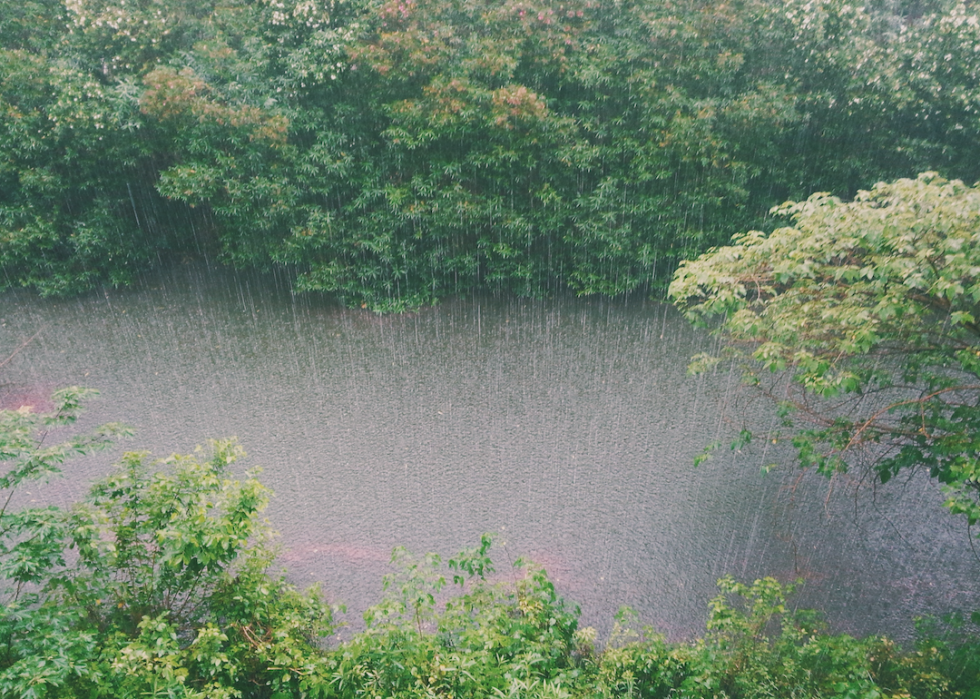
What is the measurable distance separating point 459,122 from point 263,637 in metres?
8.56

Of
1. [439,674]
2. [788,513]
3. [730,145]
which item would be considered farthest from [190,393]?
[730,145]

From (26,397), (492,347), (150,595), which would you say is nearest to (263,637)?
(150,595)

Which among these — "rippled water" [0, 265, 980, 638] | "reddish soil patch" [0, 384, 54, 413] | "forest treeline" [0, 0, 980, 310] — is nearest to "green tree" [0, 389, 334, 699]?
"rippled water" [0, 265, 980, 638]

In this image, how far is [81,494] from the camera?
22.1 feet

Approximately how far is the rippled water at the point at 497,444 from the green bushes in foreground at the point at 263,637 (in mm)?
1346

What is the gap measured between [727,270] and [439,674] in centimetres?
371

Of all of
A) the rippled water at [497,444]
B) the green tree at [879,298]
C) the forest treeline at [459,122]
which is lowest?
the rippled water at [497,444]

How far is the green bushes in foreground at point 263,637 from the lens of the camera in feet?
10.7

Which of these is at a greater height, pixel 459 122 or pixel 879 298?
pixel 459 122

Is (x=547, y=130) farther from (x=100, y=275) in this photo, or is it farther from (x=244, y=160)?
(x=100, y=275)

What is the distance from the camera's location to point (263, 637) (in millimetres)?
4129

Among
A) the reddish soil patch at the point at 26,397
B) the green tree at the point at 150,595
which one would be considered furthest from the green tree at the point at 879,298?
the reddish soil patch at the point at 26,397

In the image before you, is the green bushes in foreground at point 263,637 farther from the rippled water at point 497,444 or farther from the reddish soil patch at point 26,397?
the reddish soil patch at point 26,397

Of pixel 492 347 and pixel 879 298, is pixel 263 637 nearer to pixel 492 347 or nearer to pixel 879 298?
pixel 879 298
